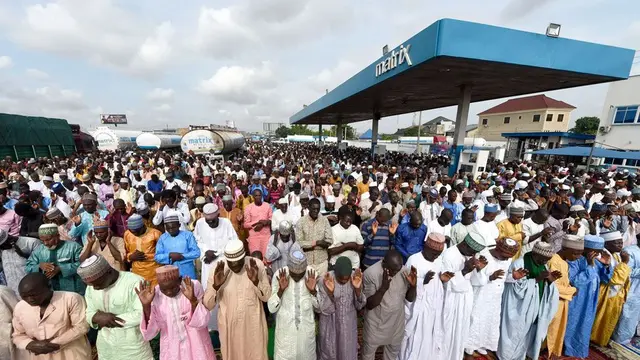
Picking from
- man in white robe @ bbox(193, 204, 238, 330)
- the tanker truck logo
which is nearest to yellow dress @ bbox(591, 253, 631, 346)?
man in white robe @ bbox(193, 204, 238, 330)

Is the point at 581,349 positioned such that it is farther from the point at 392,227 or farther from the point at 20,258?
the point at 20,258

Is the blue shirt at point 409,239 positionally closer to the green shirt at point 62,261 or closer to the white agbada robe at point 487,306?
the white agbada robe at point 487,306

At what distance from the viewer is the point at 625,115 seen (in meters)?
17.5

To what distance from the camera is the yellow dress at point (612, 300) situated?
→ 321 centimetres

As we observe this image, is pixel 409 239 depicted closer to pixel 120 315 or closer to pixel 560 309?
pixel 560 309

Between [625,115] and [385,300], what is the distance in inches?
1001

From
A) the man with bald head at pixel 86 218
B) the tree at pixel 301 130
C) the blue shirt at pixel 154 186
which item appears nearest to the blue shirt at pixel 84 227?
the man with bald head at pixel 86 218

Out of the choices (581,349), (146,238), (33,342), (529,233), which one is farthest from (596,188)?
(33,342)

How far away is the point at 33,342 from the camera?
7.08 ft

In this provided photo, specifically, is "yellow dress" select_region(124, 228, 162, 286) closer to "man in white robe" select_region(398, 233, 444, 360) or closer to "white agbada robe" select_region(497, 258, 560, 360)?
"man in white robe" select_region(398, 233, 444, 360)

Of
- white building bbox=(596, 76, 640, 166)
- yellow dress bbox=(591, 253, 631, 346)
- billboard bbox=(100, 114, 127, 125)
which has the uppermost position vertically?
billboard bbox=(100, 114, 127, 125)

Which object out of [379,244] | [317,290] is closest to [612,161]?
[379,244]

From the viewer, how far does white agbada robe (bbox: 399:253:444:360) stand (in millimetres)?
2777

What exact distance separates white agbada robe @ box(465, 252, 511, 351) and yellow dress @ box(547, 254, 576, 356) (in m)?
0.52
